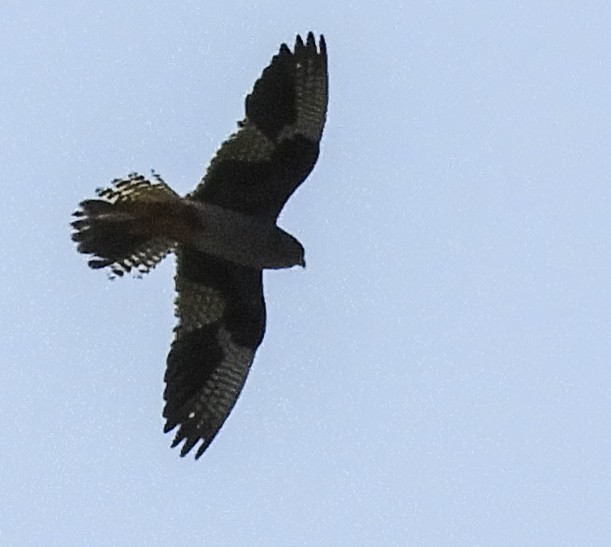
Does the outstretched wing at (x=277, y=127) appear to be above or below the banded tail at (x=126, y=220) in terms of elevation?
above

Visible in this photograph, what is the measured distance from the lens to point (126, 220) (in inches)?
672

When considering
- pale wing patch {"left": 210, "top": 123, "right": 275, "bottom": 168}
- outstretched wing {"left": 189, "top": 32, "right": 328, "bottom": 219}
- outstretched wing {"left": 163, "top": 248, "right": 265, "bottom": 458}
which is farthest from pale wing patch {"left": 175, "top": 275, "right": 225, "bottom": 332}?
pale wing patch {"left": 210, "top": 123, "right": 275, "bottom": 168}

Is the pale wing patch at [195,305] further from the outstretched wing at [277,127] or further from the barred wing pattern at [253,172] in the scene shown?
the outstretched wing at [277,127]

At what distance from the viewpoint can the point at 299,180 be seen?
17328 millimetres

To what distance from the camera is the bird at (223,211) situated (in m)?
17.0

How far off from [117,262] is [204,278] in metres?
0.81

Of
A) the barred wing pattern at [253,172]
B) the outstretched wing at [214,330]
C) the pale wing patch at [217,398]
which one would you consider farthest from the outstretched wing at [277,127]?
the pale wing patch at [217,398]

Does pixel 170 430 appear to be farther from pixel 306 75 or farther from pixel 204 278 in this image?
pixel 306 75

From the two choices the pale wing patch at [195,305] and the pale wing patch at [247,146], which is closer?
the pale wing patch at [247,146]

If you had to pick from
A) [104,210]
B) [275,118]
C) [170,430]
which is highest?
[275,118]

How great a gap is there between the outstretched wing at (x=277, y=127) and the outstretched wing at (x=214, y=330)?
0.67 meters

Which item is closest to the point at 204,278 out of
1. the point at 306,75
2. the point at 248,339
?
the point at 248,339

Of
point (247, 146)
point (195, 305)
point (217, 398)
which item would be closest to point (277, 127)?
point (247, 146)

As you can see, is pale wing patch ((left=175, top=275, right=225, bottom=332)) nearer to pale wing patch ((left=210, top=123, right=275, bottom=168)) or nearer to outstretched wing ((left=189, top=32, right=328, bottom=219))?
outstretched wing ((left=189, top=32, right=328, bottom=219))
